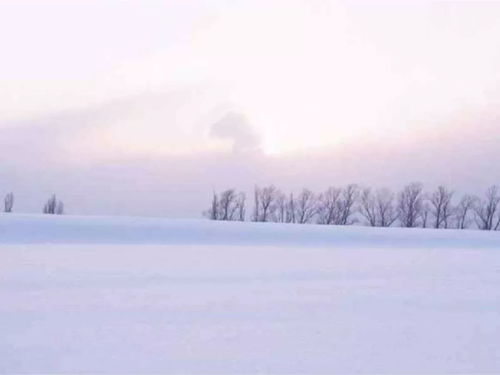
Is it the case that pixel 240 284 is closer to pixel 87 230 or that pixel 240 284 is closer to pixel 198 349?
pixel 198 349

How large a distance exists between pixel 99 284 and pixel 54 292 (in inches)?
44.1

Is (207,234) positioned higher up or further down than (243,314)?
higher up

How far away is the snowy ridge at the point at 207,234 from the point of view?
24516 mm

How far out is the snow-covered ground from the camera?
549cm

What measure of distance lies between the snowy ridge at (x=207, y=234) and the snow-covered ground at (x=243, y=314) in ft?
25.5

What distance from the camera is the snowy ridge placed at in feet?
80.4

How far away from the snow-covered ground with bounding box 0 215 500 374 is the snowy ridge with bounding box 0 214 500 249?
7765 millimetres

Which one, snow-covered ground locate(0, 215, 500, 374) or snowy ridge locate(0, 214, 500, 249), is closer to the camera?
snow-covered ground locate(0, 215, 500, 374)

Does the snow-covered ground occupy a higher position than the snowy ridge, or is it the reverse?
the snowy ridge

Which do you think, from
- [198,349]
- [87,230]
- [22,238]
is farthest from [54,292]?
[87,230]

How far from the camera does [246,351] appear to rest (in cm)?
585

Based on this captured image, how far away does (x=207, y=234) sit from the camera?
89.4ft

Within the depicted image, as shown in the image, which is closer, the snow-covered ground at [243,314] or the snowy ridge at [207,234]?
the snow-covered ground at [243,314]

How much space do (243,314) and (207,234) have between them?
64.0 ft
